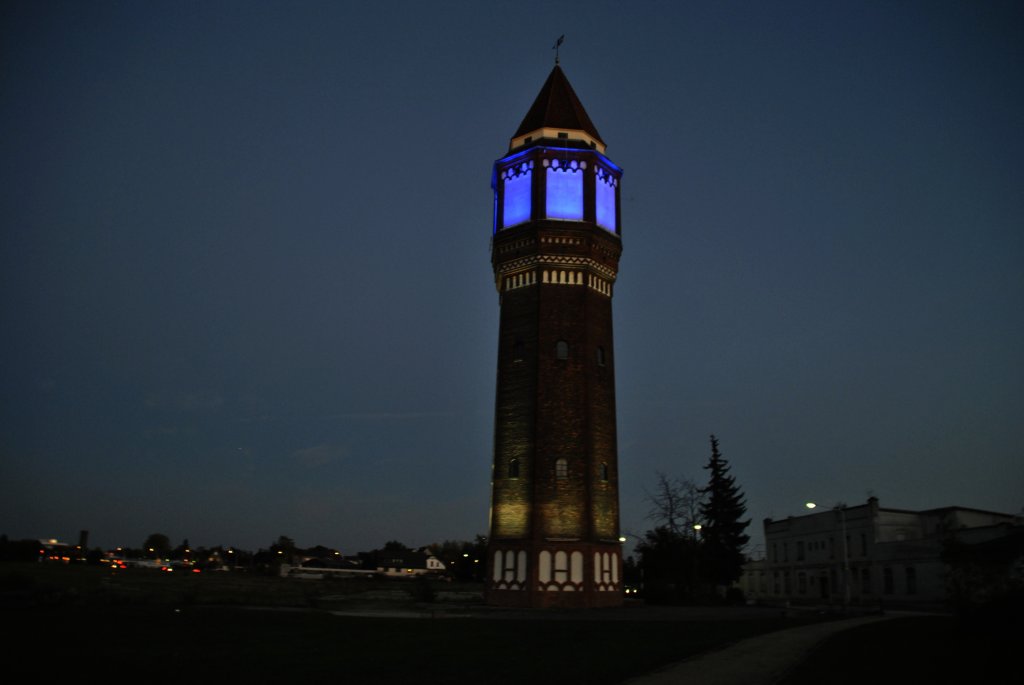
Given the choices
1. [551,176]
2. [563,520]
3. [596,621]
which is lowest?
[596,621]

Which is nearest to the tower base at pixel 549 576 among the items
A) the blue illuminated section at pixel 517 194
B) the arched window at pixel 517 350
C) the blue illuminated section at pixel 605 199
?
the arched window at pixel 517 350

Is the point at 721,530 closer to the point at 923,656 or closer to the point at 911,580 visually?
the point at 911,580

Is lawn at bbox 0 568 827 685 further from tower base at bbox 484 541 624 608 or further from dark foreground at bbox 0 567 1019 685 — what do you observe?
tower base at bbox 484 541 624 608

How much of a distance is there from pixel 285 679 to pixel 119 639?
6.38 metres

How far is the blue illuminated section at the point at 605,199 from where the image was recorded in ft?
129

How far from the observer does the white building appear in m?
49.2

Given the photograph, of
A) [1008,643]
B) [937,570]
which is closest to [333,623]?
[1008,643]

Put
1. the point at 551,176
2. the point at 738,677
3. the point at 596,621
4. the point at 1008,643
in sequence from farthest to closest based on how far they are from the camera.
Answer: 1. the point at 551,176
2. the point at 596,621
3. the point at 1008,643
4. the point at 738,677

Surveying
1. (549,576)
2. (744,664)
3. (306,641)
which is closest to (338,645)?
(306,641)

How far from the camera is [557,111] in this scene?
41.4 metres

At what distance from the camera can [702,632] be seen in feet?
69.5

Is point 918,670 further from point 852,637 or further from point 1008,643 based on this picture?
point 852,637

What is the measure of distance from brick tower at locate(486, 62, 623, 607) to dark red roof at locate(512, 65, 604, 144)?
3.5 inches

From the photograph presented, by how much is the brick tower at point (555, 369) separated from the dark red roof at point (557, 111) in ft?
0.29
